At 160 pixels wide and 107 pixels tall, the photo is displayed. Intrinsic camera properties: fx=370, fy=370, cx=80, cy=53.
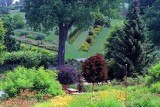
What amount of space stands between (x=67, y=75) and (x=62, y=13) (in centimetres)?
958

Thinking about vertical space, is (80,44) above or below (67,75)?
above

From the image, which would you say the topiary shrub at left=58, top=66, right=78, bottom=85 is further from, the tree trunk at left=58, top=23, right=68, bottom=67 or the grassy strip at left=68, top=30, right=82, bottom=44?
the grassy strip at left=68, top=30, right=82, bottom=44

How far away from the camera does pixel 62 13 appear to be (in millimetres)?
35312

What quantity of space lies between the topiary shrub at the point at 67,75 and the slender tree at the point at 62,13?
28.7 feet

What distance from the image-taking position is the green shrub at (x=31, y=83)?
17641mm

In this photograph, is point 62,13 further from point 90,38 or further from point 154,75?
point 154,75

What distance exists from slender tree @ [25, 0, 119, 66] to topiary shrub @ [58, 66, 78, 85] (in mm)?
8737

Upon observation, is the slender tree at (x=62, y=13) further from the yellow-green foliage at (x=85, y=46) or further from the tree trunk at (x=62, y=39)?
the yellow-green foliage at (x=85, y=46)

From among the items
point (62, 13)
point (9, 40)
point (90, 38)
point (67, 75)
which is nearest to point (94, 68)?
point (67, 75)

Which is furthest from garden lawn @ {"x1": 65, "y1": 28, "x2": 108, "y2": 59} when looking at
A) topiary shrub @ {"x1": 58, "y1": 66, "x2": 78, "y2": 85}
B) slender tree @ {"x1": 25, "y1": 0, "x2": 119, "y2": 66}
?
topiary shrub @ {"x1": 58, "y1": 66, "x2": 78, "y2": 85}

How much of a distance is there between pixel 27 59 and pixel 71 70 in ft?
32.5

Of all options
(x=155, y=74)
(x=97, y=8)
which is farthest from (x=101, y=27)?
(x=155, y=74)

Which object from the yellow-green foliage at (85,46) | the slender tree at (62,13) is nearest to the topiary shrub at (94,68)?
the slender tree at (62,13)

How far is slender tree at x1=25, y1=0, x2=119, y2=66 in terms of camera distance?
1374 inches
